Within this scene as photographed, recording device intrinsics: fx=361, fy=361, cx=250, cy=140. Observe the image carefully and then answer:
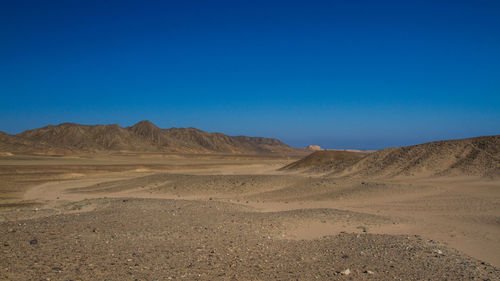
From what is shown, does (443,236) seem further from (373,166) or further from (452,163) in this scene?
(373,166)

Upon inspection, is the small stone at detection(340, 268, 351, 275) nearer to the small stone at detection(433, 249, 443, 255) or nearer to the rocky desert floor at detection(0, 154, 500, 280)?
the rocky desert floor at detection(0, 154, 500, 280)

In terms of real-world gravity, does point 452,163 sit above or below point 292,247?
above

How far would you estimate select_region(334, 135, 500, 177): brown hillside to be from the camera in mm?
22453

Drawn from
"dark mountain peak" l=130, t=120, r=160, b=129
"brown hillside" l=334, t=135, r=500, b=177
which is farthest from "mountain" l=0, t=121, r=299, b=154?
"brown hillside" l=334, t=135, r=500, b=177

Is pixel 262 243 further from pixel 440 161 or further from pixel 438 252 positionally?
pixel 440 161

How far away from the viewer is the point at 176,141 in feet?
535

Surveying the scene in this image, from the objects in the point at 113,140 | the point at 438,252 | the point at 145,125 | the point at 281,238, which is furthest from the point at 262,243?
the point at 145,125

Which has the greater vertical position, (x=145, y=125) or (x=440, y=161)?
(x=145, y=125)

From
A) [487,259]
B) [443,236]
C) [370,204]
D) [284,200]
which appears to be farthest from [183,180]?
[487,259]

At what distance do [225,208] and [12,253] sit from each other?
8.01 meters

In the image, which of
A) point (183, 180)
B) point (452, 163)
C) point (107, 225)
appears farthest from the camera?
point (183, 180)

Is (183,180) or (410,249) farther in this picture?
(183,180)

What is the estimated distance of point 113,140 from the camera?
458 ft

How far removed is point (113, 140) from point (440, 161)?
435 feet
